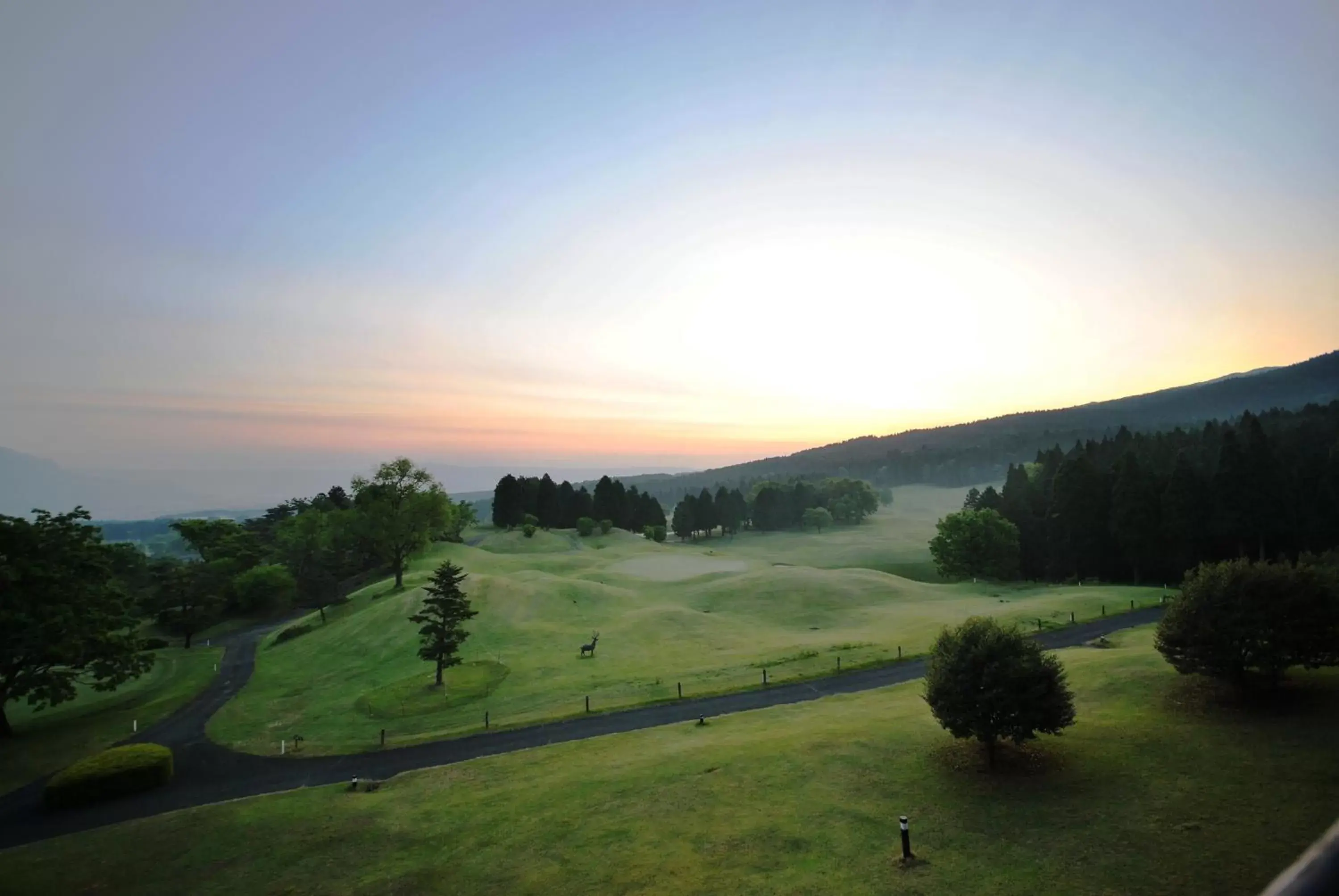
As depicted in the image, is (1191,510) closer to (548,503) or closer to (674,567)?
(674,567)

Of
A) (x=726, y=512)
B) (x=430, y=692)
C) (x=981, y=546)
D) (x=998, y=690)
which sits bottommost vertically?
(x=430, y=692)

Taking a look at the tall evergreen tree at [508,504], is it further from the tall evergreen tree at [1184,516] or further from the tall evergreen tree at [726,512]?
the tall evergreen tree at [1184,516]

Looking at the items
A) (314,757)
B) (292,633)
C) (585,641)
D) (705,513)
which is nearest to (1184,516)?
(585,641)

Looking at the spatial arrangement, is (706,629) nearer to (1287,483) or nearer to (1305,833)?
(1305,833)

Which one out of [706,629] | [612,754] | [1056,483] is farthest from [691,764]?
[1056,483]

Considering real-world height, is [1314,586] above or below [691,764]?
above

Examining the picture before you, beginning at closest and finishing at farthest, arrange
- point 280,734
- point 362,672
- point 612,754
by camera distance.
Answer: point 612,754 < point 280,734 < point 362,672

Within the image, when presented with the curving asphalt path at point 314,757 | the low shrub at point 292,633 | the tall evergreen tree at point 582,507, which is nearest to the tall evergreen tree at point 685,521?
the tall evergreen tree at point 582,507

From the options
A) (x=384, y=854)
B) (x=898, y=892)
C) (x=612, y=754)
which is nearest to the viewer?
(x=898, y=892)
